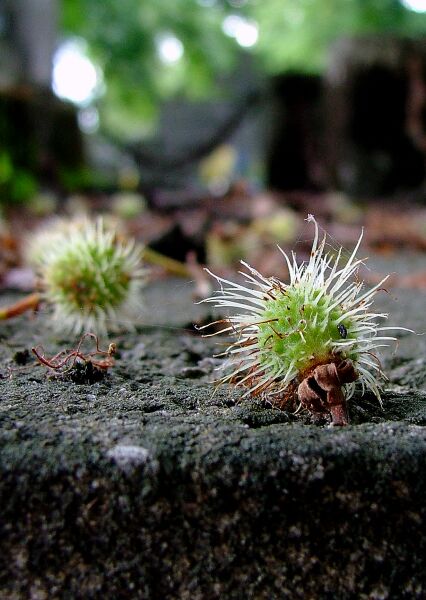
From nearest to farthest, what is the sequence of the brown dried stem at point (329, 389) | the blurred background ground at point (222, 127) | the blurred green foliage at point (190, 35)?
the brown dried stem at point (329, 389)
the blurred background ground at point (222, 127)
the blurred green foliage at point (190, 35)

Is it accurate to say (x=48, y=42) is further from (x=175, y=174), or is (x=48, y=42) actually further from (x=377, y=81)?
(x=175, y=174)

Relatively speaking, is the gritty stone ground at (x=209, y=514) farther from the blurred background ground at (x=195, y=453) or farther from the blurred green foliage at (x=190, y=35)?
the blurred green foliage at (x=190, y=35)

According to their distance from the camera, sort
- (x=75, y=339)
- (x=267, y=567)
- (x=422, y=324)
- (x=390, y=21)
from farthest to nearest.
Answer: (x=390, y=21) → (x=422, y=324) → (x=75, y=339) → (x=267, y=567)

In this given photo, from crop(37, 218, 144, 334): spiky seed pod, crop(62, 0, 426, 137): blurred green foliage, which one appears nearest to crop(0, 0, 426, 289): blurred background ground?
crop(62, 0, 426, 137): blurred green foliage

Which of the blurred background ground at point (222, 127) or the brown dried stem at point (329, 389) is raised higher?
the blurred background ground at point (222, 127)

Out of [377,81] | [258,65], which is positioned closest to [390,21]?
[258,65]

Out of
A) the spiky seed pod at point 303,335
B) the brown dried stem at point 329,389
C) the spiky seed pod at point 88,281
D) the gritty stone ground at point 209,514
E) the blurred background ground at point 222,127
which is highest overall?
the blurred background ground at point 222,127

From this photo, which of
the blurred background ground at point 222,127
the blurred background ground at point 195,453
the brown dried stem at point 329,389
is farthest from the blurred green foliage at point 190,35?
the brown dried stem at point 329,389
